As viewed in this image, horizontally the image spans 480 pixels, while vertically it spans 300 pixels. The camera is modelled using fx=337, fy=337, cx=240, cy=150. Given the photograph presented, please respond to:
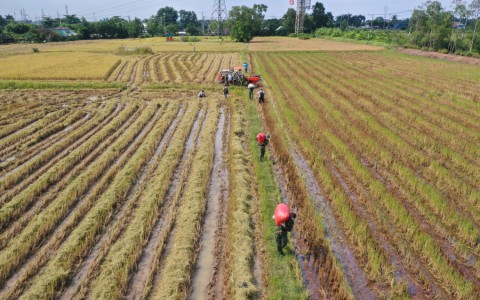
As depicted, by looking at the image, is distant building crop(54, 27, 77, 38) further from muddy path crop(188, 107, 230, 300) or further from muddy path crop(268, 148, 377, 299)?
muddy path crop(268, 148, 377, 299)

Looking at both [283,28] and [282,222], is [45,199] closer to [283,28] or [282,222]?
[282,222]

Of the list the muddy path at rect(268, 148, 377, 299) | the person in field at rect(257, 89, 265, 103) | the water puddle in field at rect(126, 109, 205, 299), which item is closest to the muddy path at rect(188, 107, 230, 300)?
the water puddle in field at rect(126, 109, 205, 299)

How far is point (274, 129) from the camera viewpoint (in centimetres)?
1530

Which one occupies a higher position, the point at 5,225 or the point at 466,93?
the point at 466,93

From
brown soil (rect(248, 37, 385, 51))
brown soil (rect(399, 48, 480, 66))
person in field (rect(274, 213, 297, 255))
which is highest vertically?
brown soil (rect(248, 37, 385, 51))

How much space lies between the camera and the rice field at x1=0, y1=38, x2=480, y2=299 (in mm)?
6352

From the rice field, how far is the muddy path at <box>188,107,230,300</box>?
38 mm

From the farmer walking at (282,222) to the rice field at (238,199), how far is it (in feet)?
0.90

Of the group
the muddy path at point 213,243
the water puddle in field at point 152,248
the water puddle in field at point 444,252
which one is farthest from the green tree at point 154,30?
the water puddle in field at point 444,252

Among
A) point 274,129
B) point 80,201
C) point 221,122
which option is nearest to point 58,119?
point 221,122

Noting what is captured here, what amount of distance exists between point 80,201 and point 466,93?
2411 centimetres

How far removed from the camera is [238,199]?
29.9 feet

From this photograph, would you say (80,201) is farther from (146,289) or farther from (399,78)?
(399,78)

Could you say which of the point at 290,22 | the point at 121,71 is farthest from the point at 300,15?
the point at 121,71
